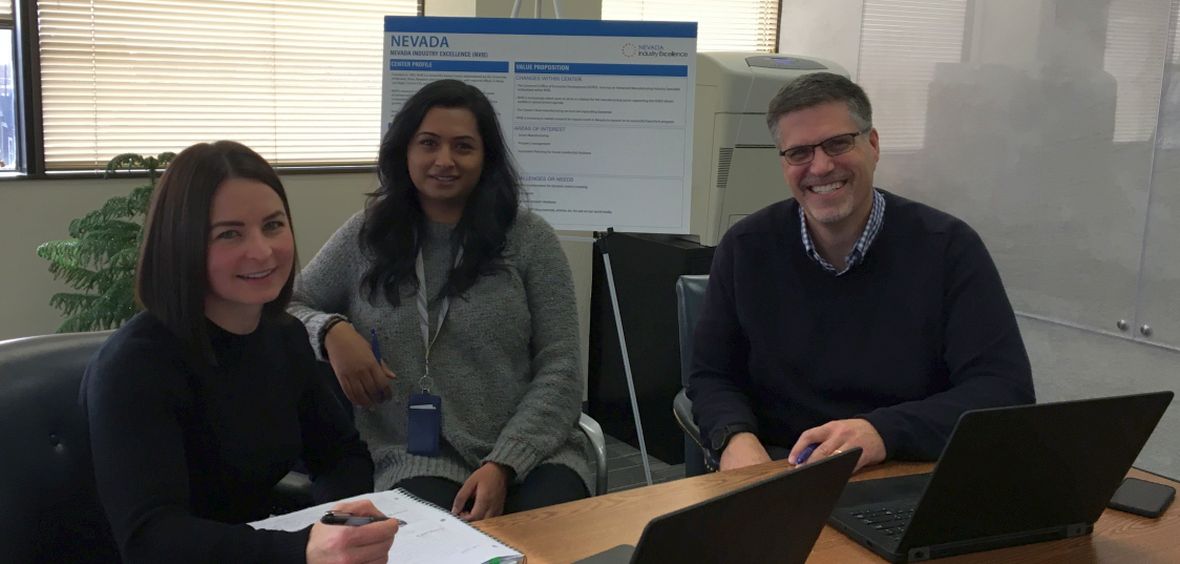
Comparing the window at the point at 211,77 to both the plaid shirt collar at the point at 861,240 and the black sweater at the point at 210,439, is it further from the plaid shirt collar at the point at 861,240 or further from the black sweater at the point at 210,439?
the plaid shirt collar at the point at 861,240

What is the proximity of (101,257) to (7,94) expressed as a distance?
2.26 feet

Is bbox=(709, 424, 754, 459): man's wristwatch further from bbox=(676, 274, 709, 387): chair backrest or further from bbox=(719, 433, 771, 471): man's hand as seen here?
bbox=(676, 274, 709, 387): chair backrest

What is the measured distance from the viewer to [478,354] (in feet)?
7.00

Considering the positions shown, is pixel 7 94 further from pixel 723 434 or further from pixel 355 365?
pixel 723 434

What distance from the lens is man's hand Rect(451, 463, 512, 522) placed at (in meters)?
1.95

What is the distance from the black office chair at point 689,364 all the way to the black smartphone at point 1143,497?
30.2 inches

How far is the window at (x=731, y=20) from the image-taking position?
5078mm

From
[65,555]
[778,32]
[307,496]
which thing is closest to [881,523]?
[307,496]

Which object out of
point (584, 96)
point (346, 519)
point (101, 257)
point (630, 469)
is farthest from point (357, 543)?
point (630, 469)

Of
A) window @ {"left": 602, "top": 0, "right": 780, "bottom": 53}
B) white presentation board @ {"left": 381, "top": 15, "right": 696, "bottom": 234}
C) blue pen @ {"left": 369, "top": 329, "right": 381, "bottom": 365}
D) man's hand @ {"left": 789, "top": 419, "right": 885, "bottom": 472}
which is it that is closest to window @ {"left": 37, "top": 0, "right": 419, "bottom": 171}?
white presentation board @ {"left": 381, "top": 15, "right": 696, "bottom": 234}

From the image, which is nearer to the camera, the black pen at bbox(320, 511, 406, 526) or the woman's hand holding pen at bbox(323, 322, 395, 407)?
the black pen at bbox(320, 511, 406, 526)

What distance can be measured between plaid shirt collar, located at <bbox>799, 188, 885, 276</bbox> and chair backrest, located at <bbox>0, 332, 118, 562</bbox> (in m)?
1.33

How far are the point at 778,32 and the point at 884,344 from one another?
3467 millimetres

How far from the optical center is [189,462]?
144 cm
